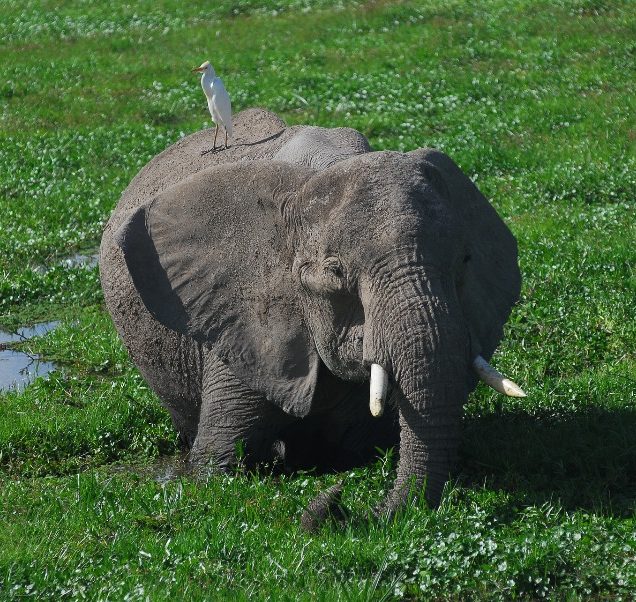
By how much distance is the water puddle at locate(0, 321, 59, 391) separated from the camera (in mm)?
9492

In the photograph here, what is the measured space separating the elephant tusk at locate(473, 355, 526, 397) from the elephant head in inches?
1.6

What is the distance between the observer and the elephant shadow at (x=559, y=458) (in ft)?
21.7

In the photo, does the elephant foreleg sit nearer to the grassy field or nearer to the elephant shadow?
the grassy field

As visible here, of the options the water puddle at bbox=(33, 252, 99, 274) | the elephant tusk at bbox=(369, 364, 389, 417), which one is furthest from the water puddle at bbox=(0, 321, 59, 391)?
the elephant tusk at bbox=(369, 364, 389, 417)

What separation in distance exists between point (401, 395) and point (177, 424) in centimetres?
259

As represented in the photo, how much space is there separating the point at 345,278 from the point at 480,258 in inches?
41.0

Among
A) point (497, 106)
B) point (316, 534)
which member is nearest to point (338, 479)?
point (316, 534)

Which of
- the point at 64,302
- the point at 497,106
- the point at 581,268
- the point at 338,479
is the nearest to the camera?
the point at 338,479

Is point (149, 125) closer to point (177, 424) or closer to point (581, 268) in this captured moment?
point (581, 268)

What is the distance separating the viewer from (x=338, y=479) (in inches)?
277

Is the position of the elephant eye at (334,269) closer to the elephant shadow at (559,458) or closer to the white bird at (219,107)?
the elephant shadow at (559,458)

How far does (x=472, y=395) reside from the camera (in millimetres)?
8125

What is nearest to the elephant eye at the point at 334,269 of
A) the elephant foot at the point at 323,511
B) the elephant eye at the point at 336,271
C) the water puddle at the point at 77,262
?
the elephant eye at the point at 336,271

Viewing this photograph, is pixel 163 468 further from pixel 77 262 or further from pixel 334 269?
pixel 77 262
